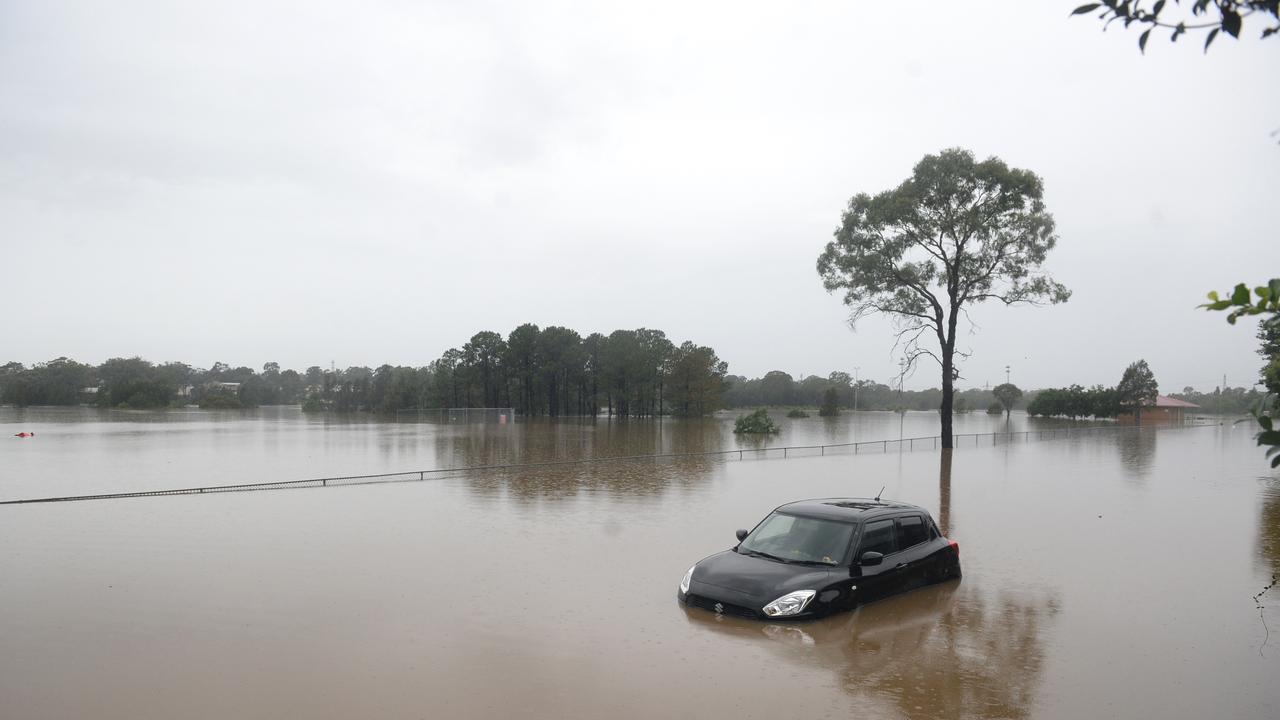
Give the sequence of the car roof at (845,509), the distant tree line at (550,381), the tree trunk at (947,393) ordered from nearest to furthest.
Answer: the car roof at (845,509) < the tree trunk at (947,393) < the distant tree line at (550,381)

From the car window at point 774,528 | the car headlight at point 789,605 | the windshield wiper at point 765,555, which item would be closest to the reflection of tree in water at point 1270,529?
the car window at point 774,528

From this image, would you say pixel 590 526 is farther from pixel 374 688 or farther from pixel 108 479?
pixel 108 479

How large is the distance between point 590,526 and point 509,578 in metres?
4.80

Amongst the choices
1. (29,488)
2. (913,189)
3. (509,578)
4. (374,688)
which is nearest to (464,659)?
(374,688)

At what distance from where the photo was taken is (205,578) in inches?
461

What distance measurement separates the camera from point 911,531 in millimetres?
10922

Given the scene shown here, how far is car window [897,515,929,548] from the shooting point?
10.7m

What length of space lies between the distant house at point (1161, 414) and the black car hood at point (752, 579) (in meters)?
80.5

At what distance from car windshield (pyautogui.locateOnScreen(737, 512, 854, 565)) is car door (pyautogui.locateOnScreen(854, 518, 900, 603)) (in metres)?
0.22

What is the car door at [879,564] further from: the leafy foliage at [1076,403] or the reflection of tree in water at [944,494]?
the leafy foliage at [1076,403]

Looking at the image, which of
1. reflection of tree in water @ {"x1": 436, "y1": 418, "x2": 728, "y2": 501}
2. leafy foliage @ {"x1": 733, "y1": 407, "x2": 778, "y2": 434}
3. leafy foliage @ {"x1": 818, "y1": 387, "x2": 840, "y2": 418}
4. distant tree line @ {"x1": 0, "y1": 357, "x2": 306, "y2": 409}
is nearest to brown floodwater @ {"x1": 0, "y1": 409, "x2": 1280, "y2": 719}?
reflection of tree in water @ {"x1": 436, "y1": 418, "x2": 728, "y2": 501}

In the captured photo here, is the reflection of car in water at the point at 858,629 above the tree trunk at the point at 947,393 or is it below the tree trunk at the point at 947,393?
below

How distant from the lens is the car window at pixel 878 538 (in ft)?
32.8

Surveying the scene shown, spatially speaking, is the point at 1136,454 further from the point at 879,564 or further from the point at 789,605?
the point at 789,605
